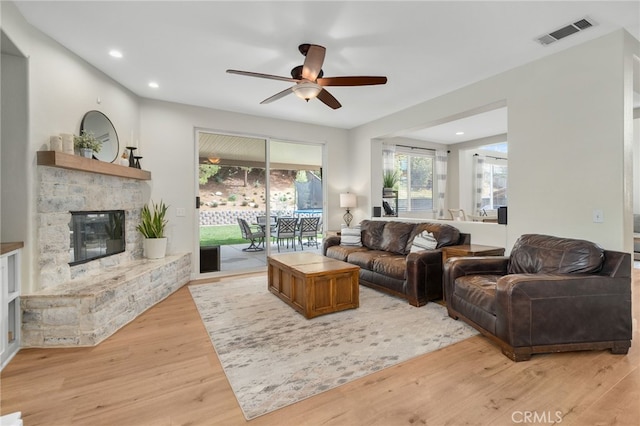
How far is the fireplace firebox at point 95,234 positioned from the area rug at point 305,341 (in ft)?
4.22

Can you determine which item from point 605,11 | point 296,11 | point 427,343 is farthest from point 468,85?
point 427,343

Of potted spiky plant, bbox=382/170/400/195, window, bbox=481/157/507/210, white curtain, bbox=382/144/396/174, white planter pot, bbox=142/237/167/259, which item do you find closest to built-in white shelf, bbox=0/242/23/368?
white planter pot, bbox=142/237/167/259

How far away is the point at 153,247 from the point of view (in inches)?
170

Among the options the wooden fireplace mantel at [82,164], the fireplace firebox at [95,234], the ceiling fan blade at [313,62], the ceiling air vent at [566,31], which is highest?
the ceiling air vent at [566,31]

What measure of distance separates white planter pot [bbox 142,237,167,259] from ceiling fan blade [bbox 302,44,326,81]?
3.18 meters

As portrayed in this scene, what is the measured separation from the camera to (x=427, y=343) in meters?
2.63

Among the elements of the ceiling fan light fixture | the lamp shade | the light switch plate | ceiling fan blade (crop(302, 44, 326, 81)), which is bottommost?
the light switch plate

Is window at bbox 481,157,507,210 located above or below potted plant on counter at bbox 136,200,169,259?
above

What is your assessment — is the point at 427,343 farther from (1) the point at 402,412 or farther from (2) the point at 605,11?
(2) the point at 605,11

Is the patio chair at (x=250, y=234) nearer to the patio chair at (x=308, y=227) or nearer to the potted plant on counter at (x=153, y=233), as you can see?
the patio chair at (x=308, y=227)

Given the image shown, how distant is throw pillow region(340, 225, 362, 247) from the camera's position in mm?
5262

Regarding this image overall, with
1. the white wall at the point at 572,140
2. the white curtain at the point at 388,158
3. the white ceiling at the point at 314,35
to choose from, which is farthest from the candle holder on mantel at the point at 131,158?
the white curtain at the point at 388,158

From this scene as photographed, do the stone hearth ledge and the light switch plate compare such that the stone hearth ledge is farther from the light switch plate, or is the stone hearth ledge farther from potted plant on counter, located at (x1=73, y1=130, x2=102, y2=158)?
the light switch plate

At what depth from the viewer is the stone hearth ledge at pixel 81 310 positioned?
8.59ft
